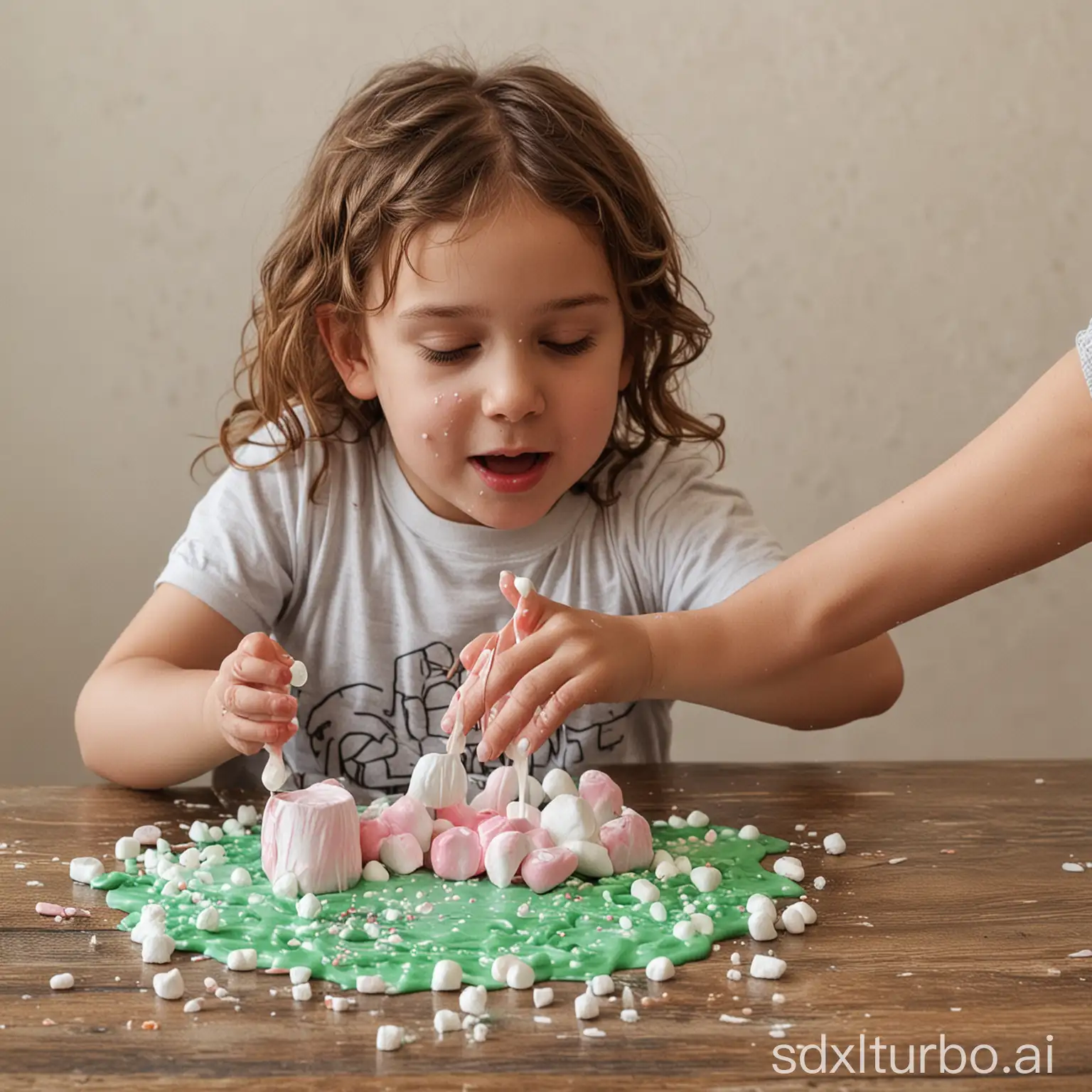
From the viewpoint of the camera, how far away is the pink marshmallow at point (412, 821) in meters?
0.80

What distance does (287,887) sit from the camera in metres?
0.73

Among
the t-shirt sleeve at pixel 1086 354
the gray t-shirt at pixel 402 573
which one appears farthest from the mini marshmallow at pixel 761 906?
the gray t-shirt at pixel 402 573

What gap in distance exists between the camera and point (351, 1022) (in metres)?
0.58

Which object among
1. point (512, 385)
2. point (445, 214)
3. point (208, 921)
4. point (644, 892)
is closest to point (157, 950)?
point (208, 921)

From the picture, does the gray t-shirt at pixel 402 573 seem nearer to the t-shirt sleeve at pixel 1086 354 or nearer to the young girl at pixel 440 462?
the young girl at pixel 440 462

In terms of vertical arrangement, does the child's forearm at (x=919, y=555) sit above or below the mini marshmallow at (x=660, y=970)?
above

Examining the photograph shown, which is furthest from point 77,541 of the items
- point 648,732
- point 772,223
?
point 772,223

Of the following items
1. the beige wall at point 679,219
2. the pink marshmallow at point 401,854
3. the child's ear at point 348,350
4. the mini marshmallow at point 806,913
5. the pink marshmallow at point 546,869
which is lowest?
the mini marshmallow at point 806,913

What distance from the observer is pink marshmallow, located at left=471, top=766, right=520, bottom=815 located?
0.87m

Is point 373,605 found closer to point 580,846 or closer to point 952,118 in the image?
point 580,846

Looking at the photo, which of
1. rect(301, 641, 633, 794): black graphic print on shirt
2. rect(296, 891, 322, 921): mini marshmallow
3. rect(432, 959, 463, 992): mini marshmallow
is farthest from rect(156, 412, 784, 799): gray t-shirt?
rect(432, 959, 463, 992): mini marshmallow

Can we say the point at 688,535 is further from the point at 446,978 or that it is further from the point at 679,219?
the point at 679,219

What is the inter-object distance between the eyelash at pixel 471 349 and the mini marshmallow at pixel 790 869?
429 millimetres

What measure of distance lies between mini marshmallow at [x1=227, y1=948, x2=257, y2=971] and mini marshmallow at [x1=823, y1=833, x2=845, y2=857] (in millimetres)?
362
